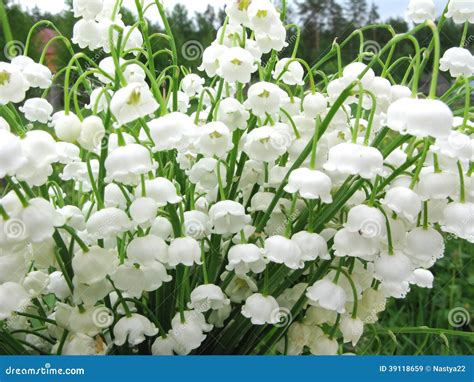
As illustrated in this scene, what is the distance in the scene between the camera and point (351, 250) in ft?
1.79

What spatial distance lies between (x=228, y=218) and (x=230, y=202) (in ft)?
0.04

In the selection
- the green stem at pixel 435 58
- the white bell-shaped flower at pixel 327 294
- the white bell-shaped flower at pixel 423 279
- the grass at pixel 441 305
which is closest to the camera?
the green stem at pixel 435 58

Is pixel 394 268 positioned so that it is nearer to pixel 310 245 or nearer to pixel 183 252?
pixel 310 245

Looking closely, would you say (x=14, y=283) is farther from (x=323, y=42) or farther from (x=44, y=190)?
(x=323, y=42)

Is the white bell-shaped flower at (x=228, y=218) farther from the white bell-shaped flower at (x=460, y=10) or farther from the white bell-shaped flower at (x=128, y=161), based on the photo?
the white bell-shaped flower at (x=460, y=10)

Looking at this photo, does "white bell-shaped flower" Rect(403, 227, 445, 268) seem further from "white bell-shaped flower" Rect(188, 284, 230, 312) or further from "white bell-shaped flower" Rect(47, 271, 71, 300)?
"white bell-shaped flower" Rect(47, 271, 71, 300)

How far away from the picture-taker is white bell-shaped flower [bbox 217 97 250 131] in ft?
1.97

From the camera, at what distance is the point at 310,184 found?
0.54 metres

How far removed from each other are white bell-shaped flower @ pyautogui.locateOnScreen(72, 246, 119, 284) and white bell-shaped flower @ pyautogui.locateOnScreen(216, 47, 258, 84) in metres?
0.18

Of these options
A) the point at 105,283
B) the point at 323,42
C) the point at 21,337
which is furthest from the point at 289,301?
the point at 323,42

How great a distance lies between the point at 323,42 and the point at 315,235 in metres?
1.79

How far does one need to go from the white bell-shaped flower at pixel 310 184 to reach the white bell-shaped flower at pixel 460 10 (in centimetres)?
22

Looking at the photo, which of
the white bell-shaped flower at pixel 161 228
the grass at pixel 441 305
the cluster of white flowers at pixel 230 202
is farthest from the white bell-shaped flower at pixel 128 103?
the grass at pixel 441 305

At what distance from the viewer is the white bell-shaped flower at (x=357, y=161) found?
515 millimetres
